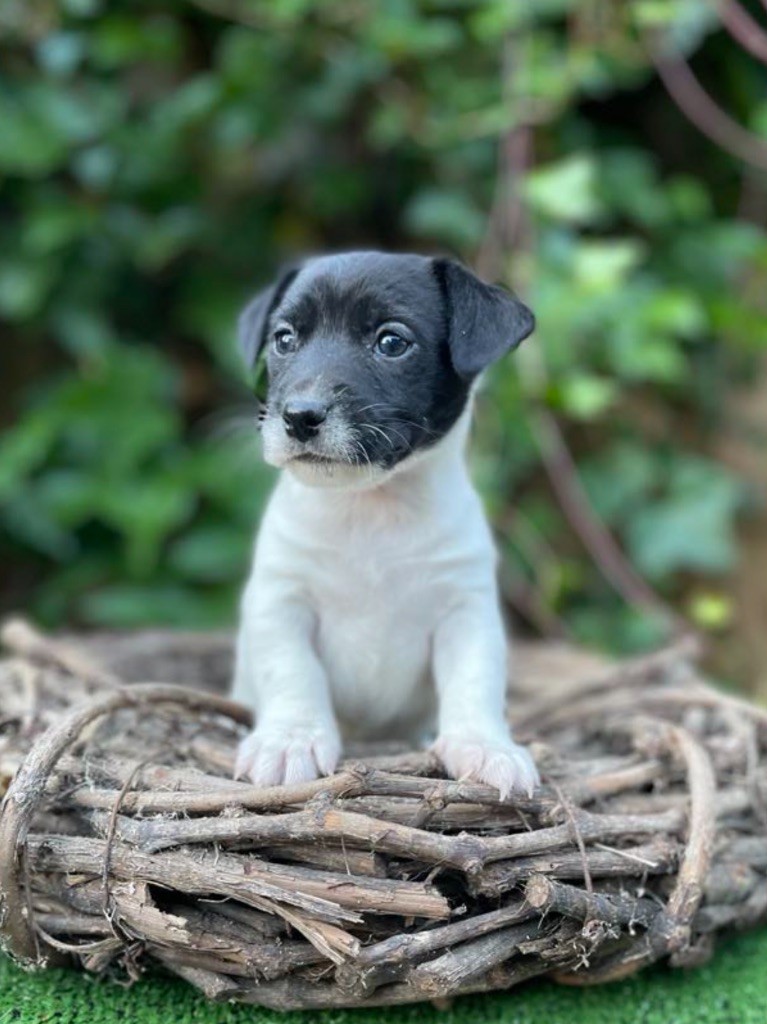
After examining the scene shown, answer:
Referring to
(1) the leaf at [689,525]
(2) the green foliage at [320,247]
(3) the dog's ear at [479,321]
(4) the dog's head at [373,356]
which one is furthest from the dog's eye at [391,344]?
(1) the leaf at [689,525]

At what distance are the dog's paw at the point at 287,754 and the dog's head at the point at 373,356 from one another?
0.53 metres

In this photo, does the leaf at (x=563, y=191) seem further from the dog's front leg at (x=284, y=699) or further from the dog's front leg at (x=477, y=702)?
the dog's front leg at (x=284, y=699)

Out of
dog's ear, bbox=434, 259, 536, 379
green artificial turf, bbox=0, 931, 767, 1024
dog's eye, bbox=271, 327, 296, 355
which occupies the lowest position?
green artificial turf, bbox=0, 931, 767, 1024

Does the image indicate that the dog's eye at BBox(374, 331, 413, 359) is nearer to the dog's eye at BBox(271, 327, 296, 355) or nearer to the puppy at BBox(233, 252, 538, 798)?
the puppy at BBox(233, 252, 538, 798)

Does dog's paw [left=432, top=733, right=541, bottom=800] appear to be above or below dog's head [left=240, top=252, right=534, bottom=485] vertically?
below

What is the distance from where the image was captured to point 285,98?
515cm

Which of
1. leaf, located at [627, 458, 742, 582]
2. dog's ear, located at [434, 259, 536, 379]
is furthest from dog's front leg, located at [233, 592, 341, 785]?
leaf, located at [627, 458, 742, 582]

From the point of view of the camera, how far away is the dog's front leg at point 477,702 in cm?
223

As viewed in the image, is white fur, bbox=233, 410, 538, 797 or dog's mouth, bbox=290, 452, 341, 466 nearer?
dog's mouth, bbox=290, 452, 341, 466

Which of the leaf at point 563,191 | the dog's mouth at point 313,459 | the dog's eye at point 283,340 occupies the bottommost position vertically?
the dog's mouth at point 313,459

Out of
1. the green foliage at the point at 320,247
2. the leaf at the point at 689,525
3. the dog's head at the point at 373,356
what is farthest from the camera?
the leaf at the point at 689,525

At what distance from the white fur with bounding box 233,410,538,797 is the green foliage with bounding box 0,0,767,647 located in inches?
77.4

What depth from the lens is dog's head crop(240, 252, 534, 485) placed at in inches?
91.9

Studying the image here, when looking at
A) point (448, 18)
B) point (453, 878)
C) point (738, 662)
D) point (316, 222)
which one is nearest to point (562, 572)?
point (738, 662)
